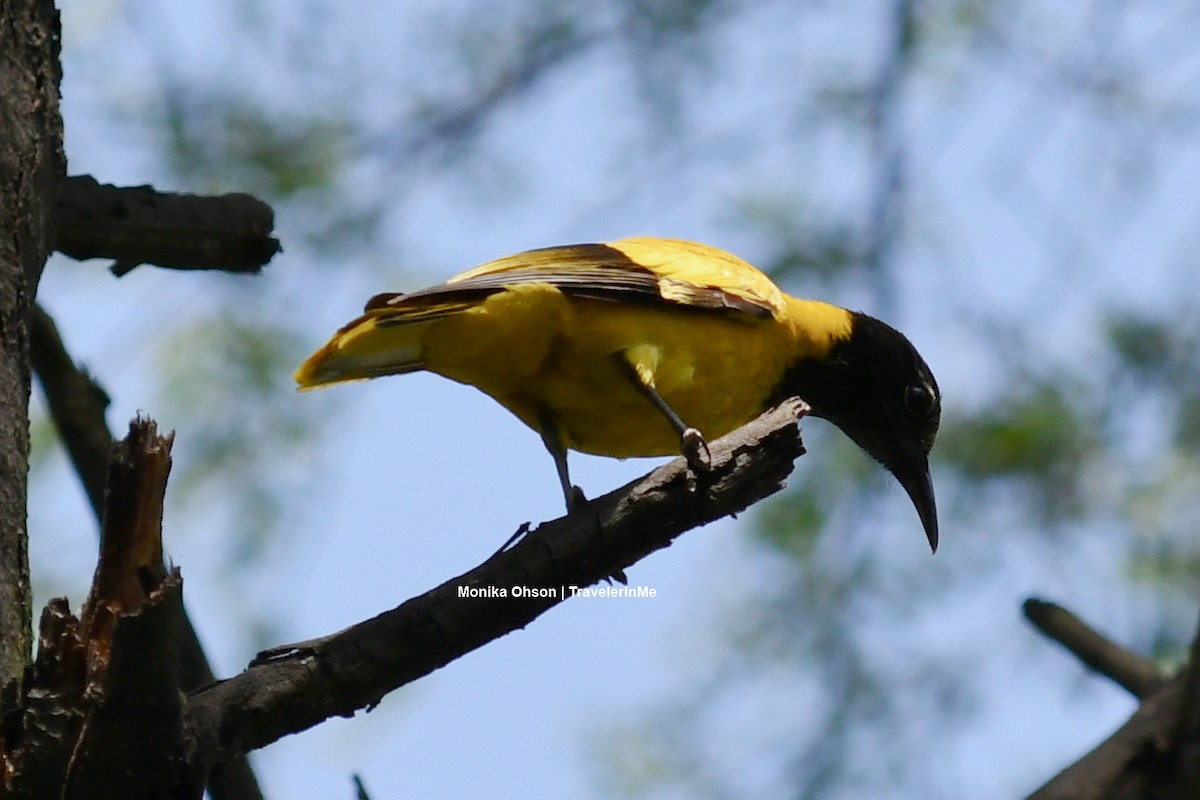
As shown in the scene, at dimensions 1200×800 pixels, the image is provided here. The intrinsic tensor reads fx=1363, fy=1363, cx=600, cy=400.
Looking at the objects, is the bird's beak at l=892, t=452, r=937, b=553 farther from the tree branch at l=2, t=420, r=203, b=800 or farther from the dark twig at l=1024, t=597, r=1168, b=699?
the tree branch at l=2, t=420, r=203, b=800

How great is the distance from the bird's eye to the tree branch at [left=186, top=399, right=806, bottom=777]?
7.33 ft

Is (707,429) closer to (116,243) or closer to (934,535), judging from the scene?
(934,535)

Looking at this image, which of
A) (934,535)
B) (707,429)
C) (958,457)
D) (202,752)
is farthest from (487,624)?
(958,457)

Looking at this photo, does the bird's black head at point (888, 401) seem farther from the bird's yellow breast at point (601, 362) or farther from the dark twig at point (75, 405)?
the dark twig at point (75, 405)

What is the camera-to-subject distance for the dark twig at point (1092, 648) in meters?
3.60

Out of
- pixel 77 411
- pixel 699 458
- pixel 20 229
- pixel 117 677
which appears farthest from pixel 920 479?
pixel 117 677

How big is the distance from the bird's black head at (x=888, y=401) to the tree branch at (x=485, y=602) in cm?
212

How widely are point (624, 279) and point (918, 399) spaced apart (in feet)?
5.35

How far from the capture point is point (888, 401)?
5.53 m

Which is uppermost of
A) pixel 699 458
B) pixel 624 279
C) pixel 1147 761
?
pixel 624 279

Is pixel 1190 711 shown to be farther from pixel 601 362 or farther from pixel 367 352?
pixel 367 352

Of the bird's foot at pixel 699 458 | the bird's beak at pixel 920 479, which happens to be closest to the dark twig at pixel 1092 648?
the bird's foot at pixel 699 458

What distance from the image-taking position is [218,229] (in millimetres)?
3924

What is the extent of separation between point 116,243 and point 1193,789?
305 centimetres
